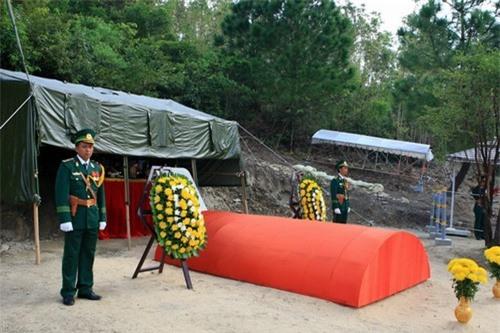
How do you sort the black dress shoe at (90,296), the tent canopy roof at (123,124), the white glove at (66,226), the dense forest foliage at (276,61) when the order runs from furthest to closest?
1. the dense forest foliage at (276,61)
2. the tent canopy roof at (123,124)
3. the black dress shoe at (90,296)
4. the white glove at (66,226)

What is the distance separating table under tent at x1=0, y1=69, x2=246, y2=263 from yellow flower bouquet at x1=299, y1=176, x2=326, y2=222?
184 centimetres

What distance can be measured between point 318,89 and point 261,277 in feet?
42.6

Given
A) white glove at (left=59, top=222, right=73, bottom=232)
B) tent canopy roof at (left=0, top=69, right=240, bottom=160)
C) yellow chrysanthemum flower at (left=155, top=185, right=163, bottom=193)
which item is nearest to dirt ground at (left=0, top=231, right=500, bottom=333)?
white glove at (left=59, top=222, right=73, bottom=232)

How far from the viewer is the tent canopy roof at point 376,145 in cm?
2116

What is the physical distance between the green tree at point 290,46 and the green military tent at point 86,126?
25.5 feet

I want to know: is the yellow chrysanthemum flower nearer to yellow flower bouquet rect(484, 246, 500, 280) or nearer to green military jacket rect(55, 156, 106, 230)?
green military jacket rect(55, 156, 106, 230)

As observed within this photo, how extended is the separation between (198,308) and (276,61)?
13960 millimetres

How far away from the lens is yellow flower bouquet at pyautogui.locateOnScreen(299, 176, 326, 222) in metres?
9.48

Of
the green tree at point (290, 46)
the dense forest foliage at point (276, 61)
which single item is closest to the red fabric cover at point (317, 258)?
the dense forest foliage at point (276, 61)

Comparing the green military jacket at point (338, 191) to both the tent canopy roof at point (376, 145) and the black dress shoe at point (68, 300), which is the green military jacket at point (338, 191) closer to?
the black dress shoe at point (68, 300)

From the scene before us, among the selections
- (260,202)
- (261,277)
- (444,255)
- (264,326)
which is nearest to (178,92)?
(260,202)

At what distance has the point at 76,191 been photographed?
5289mm

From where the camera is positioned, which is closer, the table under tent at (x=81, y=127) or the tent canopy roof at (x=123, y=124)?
the table under tent at (x=81, y=127)

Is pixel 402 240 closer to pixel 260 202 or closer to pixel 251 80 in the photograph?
pixel 260 202
